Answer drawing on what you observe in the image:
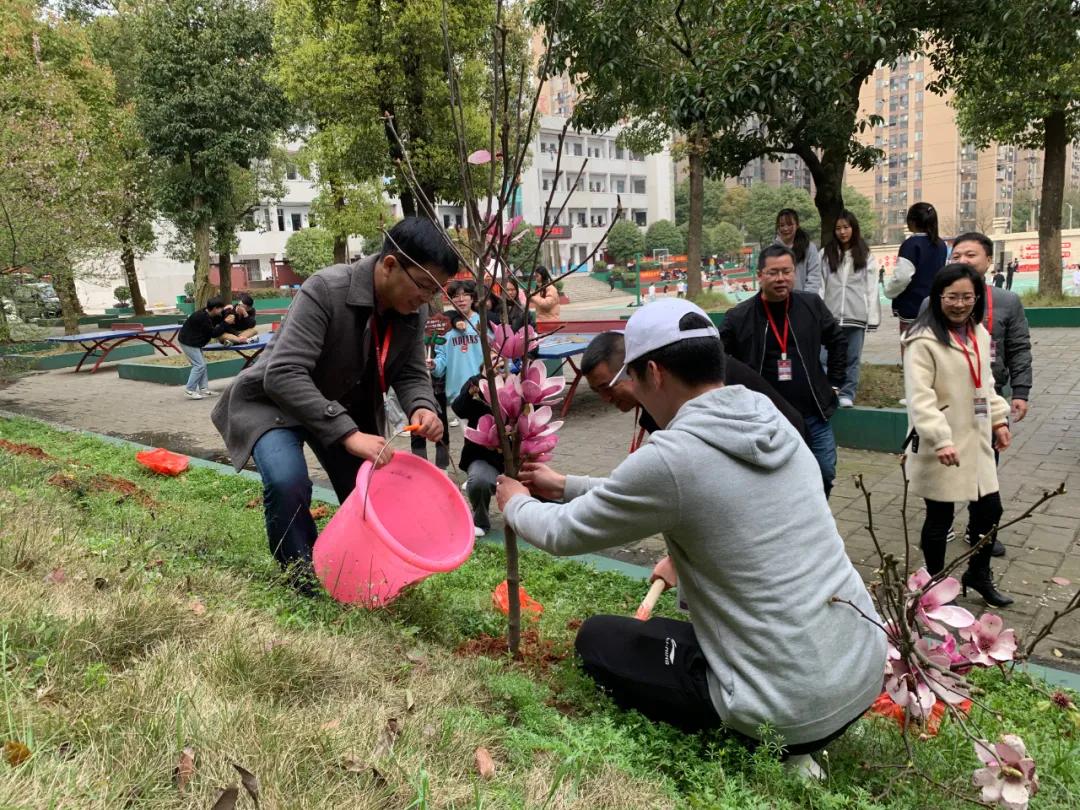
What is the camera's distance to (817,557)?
6.47 feet

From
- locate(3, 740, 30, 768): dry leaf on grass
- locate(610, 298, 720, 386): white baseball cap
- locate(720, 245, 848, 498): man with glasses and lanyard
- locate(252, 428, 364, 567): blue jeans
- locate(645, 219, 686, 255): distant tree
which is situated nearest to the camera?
locate(3, 740, 30, 768): dry leaf on grass

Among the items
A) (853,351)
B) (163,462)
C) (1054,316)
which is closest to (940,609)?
(853,351)

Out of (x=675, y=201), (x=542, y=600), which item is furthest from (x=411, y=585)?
(x=675, y=201)

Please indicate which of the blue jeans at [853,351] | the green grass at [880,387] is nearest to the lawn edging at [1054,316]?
the green grass at [880,387]


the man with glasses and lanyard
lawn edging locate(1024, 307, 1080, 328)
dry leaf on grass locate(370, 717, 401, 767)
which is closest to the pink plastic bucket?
dry leaf on grass locate(370, 717, 401, 767)

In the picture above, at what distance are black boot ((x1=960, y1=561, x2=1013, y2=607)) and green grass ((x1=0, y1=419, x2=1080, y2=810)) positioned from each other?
2.52ft

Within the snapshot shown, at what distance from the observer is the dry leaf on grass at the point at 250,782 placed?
143 centimetres

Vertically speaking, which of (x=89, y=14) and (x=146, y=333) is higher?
(x=89, y=14)

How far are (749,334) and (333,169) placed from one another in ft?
39.5

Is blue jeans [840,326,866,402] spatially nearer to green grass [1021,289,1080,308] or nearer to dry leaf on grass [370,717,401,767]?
dry leaf on grass [370,717,401,767]

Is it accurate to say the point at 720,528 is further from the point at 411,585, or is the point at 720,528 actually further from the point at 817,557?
the point at 411,585

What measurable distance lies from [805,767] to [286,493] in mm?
2028

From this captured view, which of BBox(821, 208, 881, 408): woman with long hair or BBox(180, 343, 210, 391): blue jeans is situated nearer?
BBox(821, 208, 881, 408): woman with long hair

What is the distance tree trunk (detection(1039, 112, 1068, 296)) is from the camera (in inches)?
576
